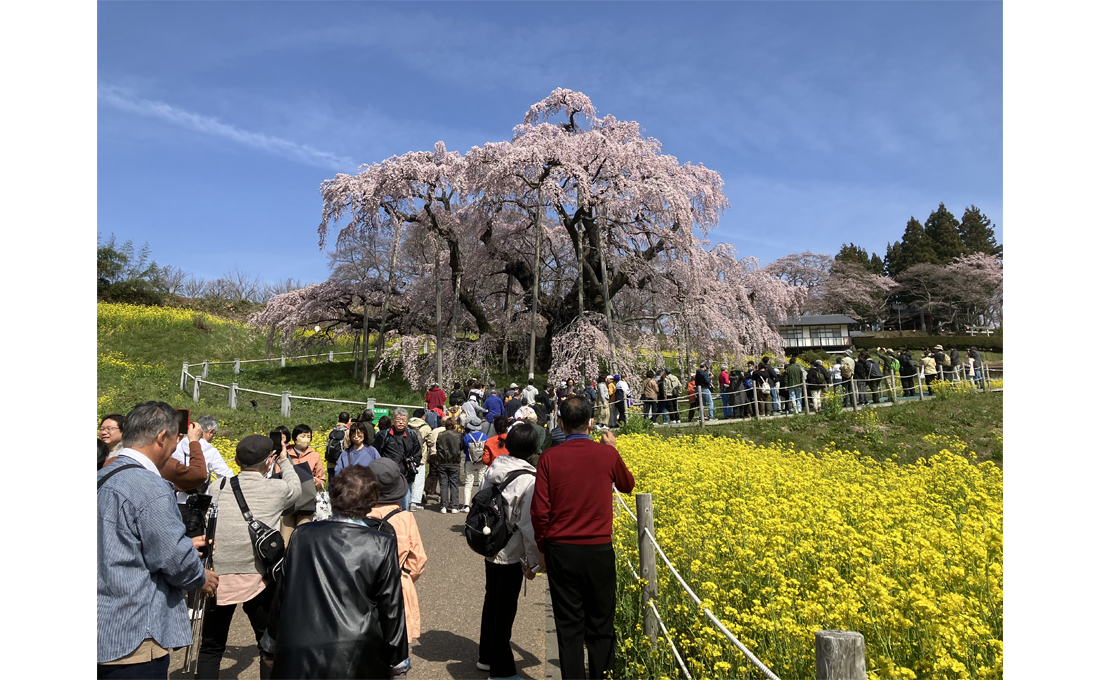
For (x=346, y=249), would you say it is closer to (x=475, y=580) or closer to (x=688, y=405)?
(x=688, y=405)

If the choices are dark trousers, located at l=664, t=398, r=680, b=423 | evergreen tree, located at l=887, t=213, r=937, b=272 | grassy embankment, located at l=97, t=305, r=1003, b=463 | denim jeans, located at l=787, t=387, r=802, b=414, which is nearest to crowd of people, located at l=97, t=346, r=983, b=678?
dark trousers, located at l=664, t=398, r=680, b=423

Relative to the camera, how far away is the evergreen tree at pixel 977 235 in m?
50.9

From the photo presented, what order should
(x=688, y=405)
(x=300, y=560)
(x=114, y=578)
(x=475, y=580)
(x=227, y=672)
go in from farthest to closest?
(x=688, y=405) → (x=475, y=580) → (x=227, y=672) → (x=300, y=560) → (x=114, y=578)

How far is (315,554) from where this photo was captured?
2625 mm

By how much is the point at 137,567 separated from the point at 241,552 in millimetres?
1163

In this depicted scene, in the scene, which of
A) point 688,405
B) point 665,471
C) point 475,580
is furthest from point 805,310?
point 475,580

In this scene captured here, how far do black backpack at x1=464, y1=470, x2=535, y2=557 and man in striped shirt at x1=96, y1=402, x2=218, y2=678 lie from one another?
5.27 feet

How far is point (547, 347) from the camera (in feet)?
75.6

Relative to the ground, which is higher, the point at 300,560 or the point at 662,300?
the point at 662,300

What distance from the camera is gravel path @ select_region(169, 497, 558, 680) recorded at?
4.22 metres

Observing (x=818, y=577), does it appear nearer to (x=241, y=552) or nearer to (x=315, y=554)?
(x=315, y=554)

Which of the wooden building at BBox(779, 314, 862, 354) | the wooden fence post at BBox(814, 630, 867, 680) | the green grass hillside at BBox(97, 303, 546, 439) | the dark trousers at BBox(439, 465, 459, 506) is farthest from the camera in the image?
the wooden building at BBox(779, 314, 862, 354)

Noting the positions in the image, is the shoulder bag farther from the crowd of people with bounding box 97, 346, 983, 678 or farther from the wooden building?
the wooden building

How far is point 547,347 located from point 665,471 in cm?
1478
